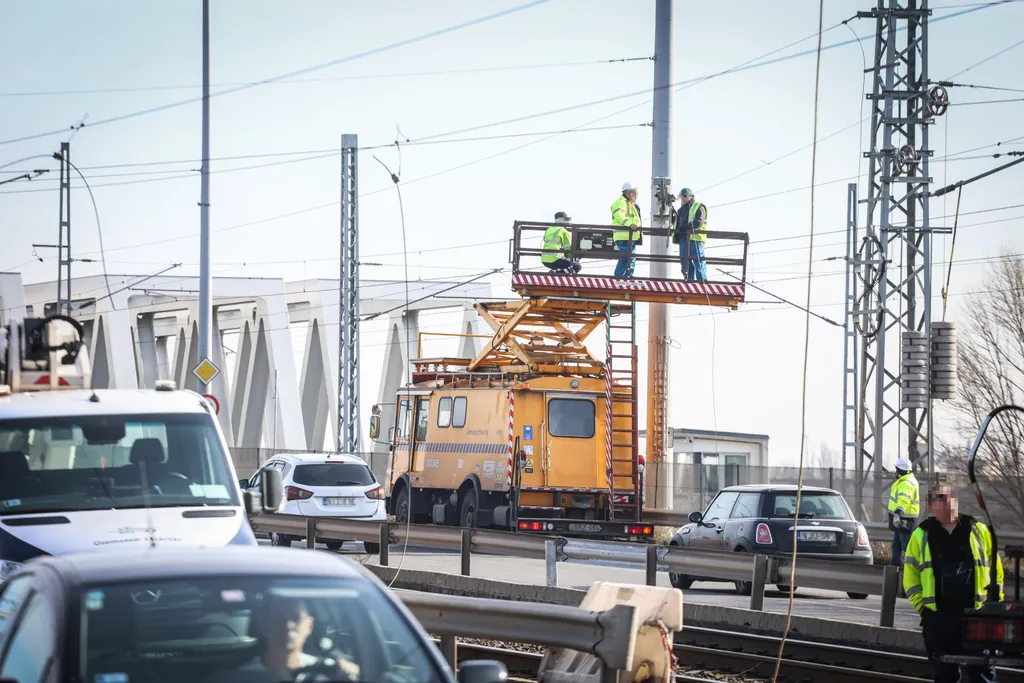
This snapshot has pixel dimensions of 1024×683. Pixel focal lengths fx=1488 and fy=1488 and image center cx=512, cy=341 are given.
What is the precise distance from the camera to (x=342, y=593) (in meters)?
5.42

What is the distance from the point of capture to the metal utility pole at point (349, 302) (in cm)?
3497

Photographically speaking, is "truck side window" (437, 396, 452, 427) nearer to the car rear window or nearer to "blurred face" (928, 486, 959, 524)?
the car rear window

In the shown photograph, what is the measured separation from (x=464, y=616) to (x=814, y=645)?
548 cm

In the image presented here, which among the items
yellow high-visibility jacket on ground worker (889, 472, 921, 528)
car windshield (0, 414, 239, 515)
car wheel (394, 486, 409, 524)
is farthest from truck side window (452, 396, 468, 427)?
car windshield (0, 414, 239, 515)

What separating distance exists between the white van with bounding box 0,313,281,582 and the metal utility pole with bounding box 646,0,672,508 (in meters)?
18.8

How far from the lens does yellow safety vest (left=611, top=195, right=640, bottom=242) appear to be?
2728 centimetres

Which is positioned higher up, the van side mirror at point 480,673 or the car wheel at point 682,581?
the van side mirror at point 480,673

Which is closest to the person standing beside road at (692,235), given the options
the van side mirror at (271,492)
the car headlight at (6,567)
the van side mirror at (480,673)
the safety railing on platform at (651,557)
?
the safety railing on platform at (651,557)

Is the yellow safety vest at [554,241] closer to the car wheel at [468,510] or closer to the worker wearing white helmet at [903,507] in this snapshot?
the car wheel at [468,510]

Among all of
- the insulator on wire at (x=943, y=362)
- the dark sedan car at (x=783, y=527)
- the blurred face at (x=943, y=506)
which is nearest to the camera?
the blurred face at (x=943, y=506)

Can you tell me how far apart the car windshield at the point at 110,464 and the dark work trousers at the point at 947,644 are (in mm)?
5018

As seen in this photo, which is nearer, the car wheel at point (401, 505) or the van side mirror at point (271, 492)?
the van side mirror at point (271, 492)

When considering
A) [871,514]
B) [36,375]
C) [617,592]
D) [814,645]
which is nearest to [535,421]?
[871,514]

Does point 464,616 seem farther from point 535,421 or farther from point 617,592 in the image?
point 535,421
